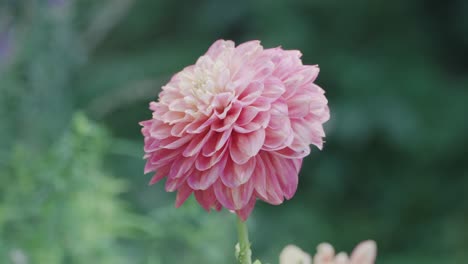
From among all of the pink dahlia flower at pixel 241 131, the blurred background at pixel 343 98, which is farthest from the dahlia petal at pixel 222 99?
the blurred background at pixel 343 98

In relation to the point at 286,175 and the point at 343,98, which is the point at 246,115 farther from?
the point at 343,98

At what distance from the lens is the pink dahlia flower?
574 millimetres

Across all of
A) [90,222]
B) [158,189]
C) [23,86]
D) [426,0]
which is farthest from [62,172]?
[426,0]

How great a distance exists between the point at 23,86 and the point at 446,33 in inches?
56.0

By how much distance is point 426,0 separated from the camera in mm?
2379

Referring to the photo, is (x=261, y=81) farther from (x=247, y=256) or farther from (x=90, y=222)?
(x=90, y=222)

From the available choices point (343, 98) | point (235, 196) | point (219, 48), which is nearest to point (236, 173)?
point (235, 196)

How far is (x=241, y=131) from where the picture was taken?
1.93ft

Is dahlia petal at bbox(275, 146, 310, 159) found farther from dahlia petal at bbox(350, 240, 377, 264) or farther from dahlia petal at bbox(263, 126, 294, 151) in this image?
dahlia petal at bbox(350, 240, 377, 264)

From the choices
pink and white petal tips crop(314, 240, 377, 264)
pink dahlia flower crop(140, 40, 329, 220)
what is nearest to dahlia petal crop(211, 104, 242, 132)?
pink dahlia flower crop(140, 40, 329, 220)

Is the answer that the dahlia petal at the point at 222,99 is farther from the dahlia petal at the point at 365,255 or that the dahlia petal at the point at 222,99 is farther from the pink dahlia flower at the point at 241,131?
the dahlia petal at the point at 365,255

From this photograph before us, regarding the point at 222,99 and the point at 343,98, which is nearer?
the point at 222,99

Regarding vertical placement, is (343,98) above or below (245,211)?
above

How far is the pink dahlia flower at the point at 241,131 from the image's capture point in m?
0.57
